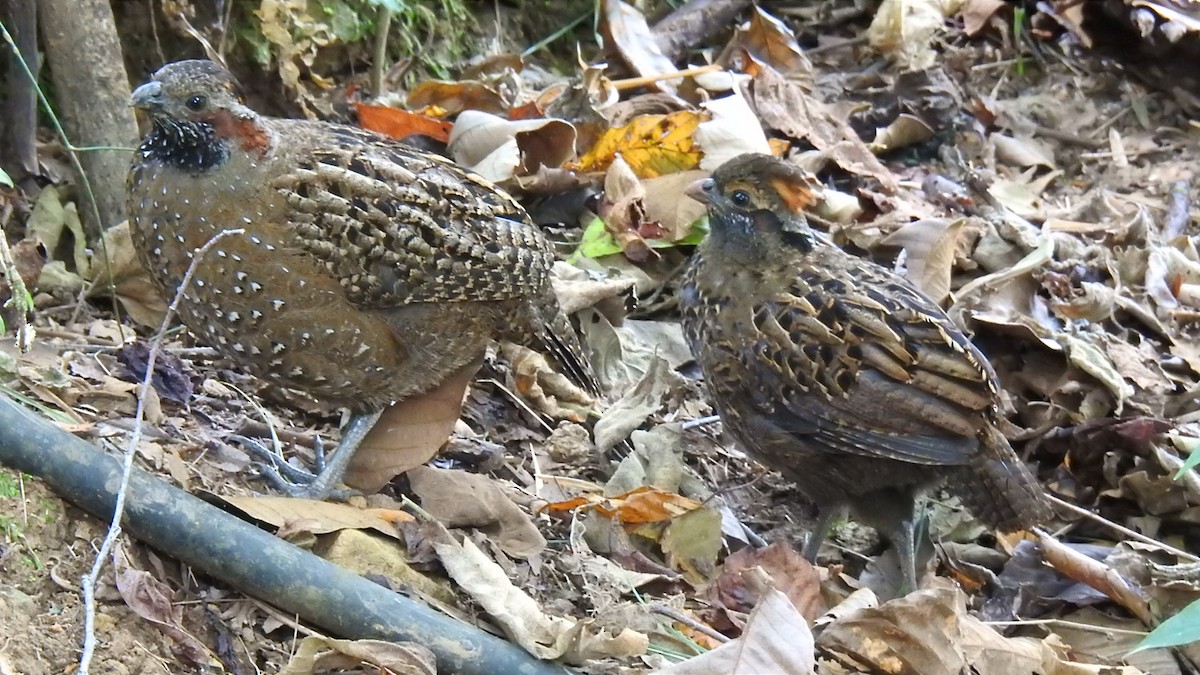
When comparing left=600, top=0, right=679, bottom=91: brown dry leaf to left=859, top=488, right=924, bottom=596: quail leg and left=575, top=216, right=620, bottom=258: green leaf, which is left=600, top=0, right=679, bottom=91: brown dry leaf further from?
left=859, top=488, right=924, bottom=596: quail leg

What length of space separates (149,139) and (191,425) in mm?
855

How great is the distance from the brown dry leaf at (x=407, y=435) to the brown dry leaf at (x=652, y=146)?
1.69 m

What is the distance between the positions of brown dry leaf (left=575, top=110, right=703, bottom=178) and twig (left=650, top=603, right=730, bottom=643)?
8.03ft

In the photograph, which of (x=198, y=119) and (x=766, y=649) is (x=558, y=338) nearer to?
(x=198, y=119)

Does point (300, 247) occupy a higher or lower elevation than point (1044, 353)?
higher

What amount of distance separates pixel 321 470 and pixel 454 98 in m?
2.19

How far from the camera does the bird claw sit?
11.6 feet

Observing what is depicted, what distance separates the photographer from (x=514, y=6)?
21.2ft

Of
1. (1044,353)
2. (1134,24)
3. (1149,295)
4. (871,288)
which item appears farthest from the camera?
(1134,24)

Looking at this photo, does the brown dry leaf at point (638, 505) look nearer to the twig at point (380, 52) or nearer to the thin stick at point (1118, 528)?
the thin stick at point (1118, 528)

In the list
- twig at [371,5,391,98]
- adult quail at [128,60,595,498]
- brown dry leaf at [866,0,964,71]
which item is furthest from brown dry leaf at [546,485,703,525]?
brown dry leaf at [866,0,964,71]

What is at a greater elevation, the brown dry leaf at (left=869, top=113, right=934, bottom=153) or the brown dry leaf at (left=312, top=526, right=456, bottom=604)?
the brown dry leaf at (left=312, top=526, right=456, bottom=604)

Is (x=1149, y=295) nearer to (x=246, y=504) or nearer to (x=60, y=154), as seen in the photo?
(x=246, y=504)

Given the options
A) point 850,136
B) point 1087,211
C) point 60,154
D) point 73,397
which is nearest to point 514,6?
point 850,136
